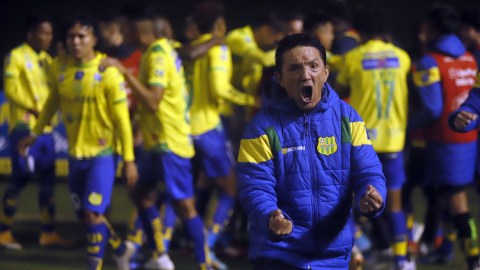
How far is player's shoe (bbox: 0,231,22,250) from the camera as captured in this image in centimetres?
607

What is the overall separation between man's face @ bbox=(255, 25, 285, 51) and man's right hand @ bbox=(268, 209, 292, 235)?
3447mm

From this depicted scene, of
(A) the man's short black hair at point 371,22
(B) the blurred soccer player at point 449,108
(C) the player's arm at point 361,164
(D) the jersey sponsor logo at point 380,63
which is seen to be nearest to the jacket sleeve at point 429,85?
(B) the blurred soccer player at point 449,108

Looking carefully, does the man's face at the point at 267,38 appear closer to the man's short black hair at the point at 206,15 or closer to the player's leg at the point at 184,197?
the man's short black hair at the point at 206,15

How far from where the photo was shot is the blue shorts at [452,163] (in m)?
4.97

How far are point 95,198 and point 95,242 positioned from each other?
1.05 ft

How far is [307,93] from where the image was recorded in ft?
9.05

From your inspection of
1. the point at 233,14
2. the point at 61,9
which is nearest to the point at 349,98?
the point at 233,14

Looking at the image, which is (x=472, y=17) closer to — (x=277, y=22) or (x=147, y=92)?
(x=277, y=22)

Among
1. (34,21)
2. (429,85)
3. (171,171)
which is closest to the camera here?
(171,171)

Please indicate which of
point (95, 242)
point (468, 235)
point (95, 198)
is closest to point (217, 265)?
point (95, 242)

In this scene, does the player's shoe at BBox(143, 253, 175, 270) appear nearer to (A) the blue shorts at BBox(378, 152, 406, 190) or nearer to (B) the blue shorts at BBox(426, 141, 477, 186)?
(A) the blue shorts at BBox(378, 152, 406, 190)

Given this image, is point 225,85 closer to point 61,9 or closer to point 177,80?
point 177,80

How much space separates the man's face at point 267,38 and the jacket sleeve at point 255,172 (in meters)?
3.04

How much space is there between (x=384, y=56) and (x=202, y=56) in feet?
5.37
